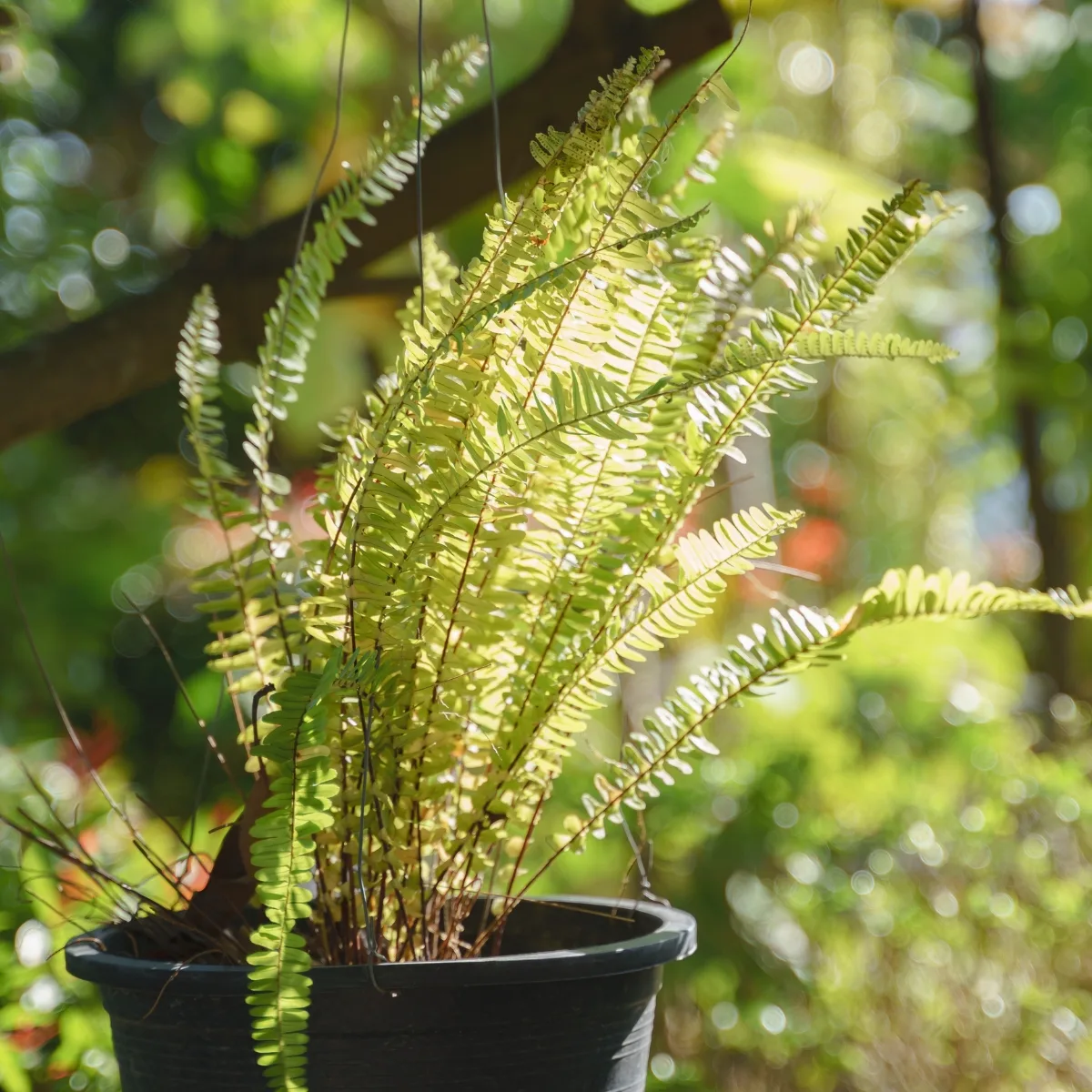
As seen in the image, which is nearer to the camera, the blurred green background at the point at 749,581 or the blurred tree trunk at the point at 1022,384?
the blurred green background at the point at 749,581

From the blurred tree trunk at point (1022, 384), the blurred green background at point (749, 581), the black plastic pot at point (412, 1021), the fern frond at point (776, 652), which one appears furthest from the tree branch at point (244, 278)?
the blurred tree trunk at point (1022, 384)

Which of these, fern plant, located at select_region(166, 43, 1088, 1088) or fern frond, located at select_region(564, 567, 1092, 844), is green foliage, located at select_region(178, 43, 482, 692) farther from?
fern frond, located at select_region(564, 567, 1092, 844)

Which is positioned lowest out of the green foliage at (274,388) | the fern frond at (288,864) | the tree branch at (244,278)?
the fern frond at (288,864)

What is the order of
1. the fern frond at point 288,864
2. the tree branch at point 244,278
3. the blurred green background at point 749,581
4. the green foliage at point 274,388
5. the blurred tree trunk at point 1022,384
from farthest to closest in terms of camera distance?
the blurred tree trunk at point 1022,384 < the blurred green background at point 749,581 < the tree branch at point 244,278 < the green foliage at point 274,388 < the fern frond at point 288,864

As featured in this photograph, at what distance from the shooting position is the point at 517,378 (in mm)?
502

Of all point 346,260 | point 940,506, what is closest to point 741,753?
point 346,260

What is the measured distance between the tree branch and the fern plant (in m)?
0.22

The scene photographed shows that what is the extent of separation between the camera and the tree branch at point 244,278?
0.87 metres

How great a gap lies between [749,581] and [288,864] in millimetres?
1338

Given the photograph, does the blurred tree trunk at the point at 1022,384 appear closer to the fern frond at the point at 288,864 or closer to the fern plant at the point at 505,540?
the fern plant at the point at 505,540

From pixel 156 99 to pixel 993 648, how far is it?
3.34 metres

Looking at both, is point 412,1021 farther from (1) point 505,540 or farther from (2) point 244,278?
(2) point 244,278

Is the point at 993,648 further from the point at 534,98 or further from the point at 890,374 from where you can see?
the point at 534,98

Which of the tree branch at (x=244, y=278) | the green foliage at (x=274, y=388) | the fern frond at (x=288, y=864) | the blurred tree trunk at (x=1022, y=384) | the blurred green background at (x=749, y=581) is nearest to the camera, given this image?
the fern frond at (x=288, y=864)
